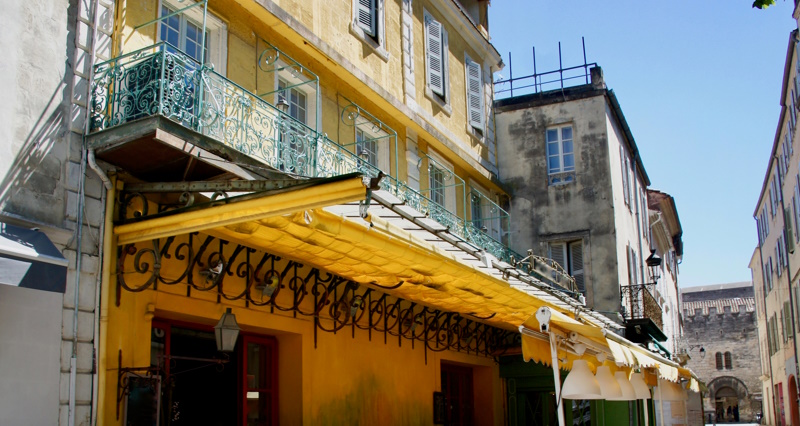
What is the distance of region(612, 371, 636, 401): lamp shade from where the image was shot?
965 cm

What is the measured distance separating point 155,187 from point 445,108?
9174mm

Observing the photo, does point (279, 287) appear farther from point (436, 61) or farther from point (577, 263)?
point (577, 263)

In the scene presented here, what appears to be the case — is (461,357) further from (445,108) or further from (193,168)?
(193,168)

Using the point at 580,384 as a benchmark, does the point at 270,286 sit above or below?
above

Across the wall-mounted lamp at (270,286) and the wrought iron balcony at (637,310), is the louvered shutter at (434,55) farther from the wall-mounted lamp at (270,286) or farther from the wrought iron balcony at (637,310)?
the wall-mounted lamp at (270,286)

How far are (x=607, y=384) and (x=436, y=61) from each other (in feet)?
27.4

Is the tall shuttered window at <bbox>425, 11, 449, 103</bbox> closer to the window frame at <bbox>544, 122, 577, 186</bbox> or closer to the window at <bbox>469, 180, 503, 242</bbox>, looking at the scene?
the window at <bbox>469, 180, 503, 242</bbox>

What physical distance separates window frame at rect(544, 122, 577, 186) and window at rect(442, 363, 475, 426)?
16.5 ft

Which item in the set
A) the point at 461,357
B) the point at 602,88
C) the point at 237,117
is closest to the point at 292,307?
the point at 237,117

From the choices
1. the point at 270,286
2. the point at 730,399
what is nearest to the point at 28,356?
the point at 270,286

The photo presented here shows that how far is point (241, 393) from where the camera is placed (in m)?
9.90

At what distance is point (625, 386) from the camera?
9859mm

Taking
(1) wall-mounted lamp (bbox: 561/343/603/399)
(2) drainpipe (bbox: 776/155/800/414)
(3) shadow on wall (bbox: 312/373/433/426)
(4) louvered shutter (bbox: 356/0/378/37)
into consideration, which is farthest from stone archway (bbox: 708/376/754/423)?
(1) wall-mounted lamp (bbox: 561/343/603/399)

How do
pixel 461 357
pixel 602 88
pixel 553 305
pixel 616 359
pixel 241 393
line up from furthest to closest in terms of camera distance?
pixel 602 88, pixel 461 357, pixel 553 305, pixel 241 393, pixel 616 359
